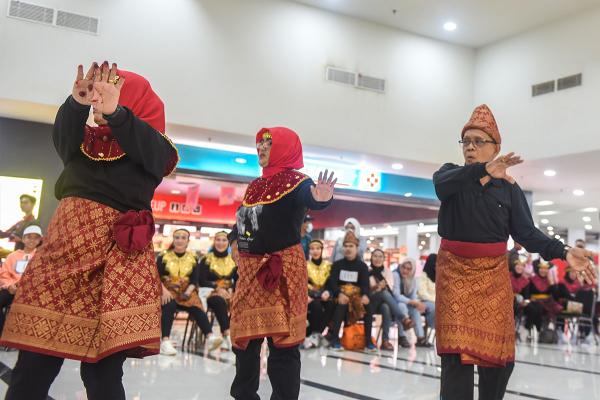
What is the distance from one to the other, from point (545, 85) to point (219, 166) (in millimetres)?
5350

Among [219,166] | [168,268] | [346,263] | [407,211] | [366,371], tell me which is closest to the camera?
[366,371]

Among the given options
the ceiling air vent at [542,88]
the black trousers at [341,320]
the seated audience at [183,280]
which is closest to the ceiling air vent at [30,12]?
the seated audience at [183,280]

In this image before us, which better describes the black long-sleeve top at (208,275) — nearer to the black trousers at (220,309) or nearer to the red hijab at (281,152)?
the black trousers at (220,309)

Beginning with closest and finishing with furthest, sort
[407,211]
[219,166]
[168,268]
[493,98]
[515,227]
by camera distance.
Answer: [515,227], [168,268], [219,166], [493,98], [407,211]

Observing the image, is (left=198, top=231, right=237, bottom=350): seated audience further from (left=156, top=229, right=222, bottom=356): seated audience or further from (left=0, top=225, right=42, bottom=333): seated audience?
(left=0, top=225, right=42, bottom=333): seated audience

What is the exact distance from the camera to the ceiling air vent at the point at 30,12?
259 inches

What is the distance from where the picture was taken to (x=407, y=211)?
14.0m

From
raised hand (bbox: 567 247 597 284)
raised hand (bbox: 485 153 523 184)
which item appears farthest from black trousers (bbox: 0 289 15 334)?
raised hand (bbox: 567 247 597 284)

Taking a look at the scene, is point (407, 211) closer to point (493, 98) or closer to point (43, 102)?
point (493, 98)

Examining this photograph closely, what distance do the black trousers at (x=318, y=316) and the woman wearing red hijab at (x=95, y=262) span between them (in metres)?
4.83

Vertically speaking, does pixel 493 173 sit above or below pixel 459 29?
below

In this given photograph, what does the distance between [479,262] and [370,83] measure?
687 cm

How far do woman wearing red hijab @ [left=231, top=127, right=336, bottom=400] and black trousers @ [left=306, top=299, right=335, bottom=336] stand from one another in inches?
154

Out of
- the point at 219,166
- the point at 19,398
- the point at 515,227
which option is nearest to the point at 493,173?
the point at 515,227
